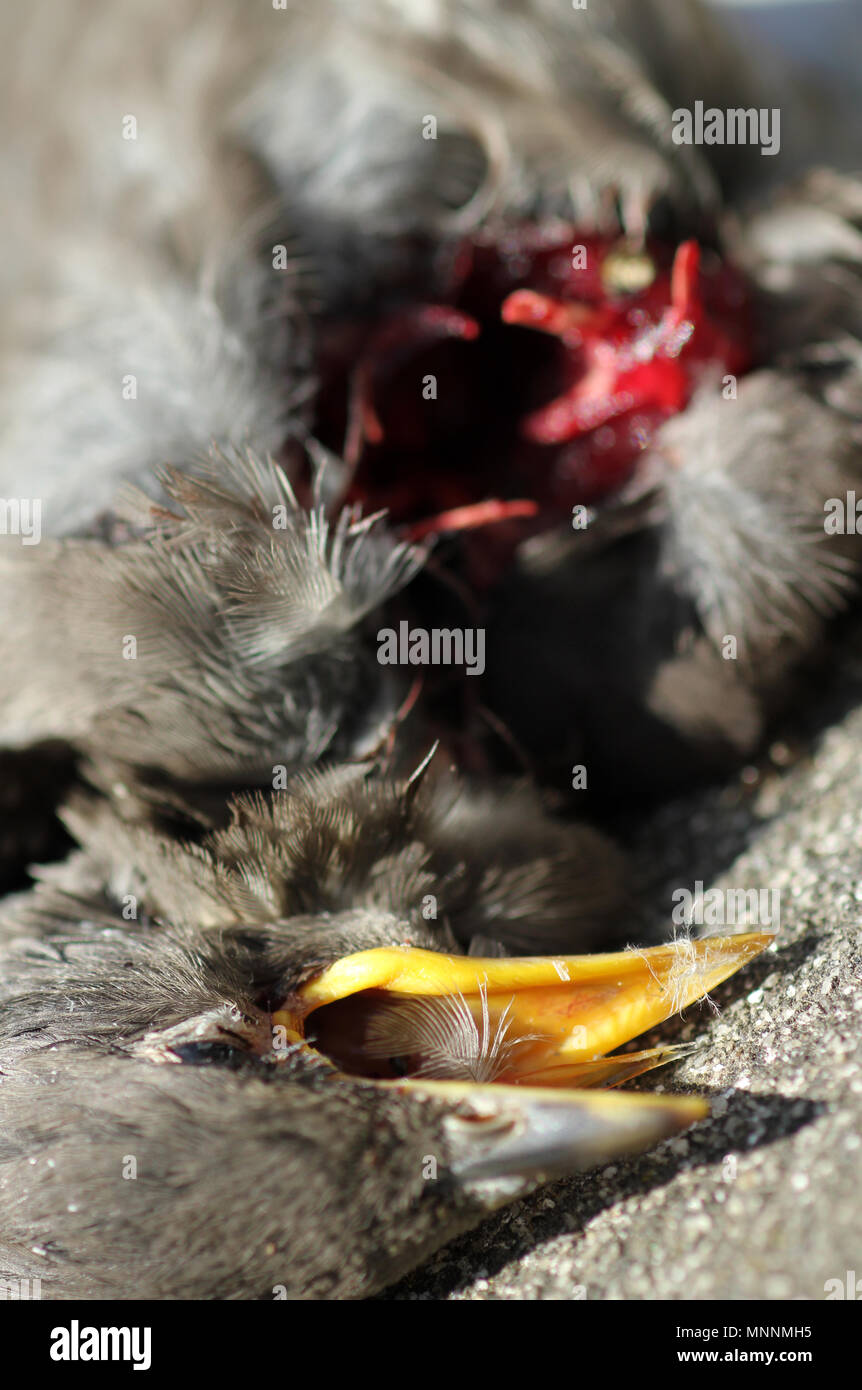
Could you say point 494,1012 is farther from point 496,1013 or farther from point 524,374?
point 524,374

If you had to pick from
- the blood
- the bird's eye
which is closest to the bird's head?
the bird's eye

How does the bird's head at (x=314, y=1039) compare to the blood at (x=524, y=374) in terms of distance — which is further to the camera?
the blood at (x=524, y=374)

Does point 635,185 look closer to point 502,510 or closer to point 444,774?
point 502,510

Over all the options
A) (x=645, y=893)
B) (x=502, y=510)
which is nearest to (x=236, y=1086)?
(x=645, y=893)

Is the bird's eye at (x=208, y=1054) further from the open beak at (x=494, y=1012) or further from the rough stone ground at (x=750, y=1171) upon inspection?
the rough stone ground at (x=750, y=1171)

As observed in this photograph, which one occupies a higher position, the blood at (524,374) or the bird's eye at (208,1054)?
the blood at (524,374)

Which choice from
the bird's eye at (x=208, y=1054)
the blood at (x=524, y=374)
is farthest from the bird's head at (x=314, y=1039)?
the blood at (x=524, y=374)

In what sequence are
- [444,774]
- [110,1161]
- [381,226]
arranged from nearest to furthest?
[110,1161], [444,774], [381,226]
